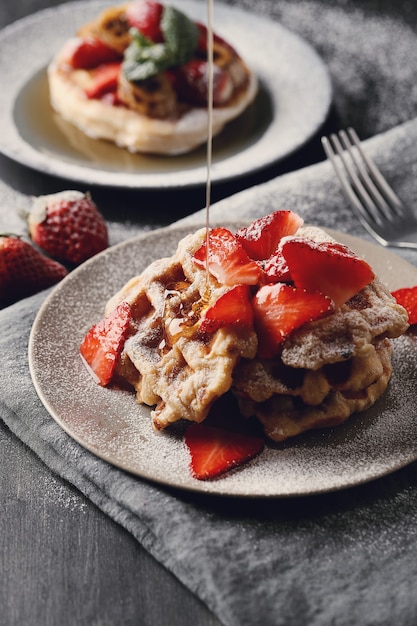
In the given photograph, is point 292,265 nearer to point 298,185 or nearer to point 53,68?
point 298,185

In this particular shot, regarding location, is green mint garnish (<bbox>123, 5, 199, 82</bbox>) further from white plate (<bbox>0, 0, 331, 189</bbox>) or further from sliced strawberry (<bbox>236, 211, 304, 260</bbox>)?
sliced strawberry (<bbox>236, 211, 304, 260</bbox>)

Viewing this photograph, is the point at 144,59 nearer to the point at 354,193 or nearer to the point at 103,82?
the point at 103,82

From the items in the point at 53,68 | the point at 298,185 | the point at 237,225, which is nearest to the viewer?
the point at 237,225

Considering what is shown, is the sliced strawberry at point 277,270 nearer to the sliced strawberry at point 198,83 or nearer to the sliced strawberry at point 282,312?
the sliced strawberry at point 282,312

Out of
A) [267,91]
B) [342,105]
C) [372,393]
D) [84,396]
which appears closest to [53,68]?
[267,91]

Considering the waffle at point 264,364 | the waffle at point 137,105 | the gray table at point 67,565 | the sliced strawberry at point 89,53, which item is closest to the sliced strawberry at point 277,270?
the waffle at point 264,364

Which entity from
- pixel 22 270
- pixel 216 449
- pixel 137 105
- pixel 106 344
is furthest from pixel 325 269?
pixel 137 105
